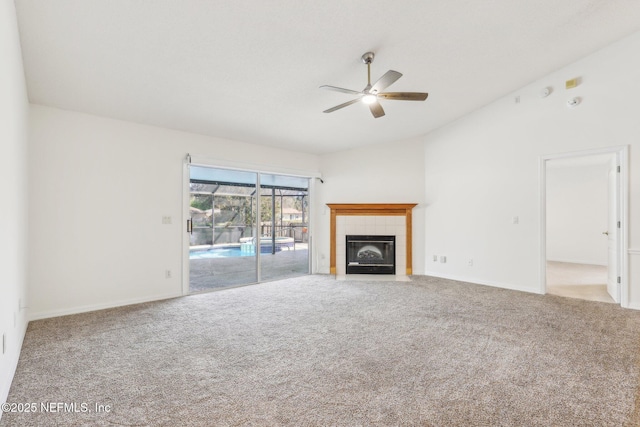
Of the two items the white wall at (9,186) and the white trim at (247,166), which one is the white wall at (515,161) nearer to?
the white trim at (247,166)

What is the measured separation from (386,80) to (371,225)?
355 centimetres

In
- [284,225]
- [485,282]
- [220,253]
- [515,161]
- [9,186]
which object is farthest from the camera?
[284,225]

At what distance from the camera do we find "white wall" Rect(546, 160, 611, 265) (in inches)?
268

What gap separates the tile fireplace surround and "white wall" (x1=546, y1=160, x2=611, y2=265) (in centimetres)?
411

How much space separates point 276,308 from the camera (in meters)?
3.77

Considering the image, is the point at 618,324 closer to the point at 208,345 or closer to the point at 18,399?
the point at 208,345

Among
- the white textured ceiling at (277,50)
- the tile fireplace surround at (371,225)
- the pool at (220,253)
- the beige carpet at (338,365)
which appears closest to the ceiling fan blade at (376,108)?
the white textured ceiling at (277,50)

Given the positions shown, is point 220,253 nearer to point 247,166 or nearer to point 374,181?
point 247,166

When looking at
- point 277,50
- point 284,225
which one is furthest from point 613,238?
point 284,225

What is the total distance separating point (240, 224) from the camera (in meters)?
5.18

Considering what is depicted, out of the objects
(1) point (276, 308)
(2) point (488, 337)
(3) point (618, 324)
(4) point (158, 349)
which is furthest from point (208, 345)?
(3) point (618, 324)

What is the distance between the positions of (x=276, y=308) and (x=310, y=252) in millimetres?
2484

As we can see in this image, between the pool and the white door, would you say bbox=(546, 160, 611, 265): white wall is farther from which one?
the pool

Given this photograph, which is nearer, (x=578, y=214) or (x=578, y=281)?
(x=578, y=281)
